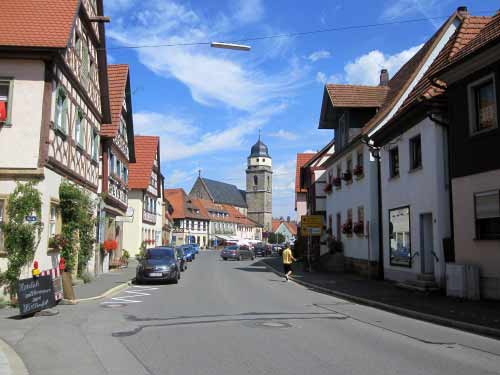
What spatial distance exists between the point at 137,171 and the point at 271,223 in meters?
107

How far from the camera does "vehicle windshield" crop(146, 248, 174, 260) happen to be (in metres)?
23.0

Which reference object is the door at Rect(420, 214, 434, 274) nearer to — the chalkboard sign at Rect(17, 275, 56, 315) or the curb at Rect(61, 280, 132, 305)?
the curb at Rect(61, 280, 132, 305)

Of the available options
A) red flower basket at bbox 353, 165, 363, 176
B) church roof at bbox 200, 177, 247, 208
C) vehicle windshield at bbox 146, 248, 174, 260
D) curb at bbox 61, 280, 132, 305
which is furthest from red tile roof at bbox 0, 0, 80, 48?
church roof at bbox 200, 177, 247, 208

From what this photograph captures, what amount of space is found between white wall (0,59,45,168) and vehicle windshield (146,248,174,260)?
30.6 feet

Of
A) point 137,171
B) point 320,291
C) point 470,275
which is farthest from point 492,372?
point 137,171

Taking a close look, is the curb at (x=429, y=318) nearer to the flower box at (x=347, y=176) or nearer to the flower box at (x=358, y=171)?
the flower box at (x=358, y=171)

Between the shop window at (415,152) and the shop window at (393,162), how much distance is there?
1.80 metres

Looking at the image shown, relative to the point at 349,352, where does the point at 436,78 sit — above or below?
above

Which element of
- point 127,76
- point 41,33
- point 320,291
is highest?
point 127,76

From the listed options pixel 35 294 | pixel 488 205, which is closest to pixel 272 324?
pixel 35 294

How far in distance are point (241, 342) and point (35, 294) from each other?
5.67 metres

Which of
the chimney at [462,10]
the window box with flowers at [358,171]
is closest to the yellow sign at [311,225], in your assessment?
the window box with flowers at [358,171]

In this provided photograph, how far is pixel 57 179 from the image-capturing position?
16.5 meters

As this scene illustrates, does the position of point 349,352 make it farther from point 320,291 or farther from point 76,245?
point 76,245
